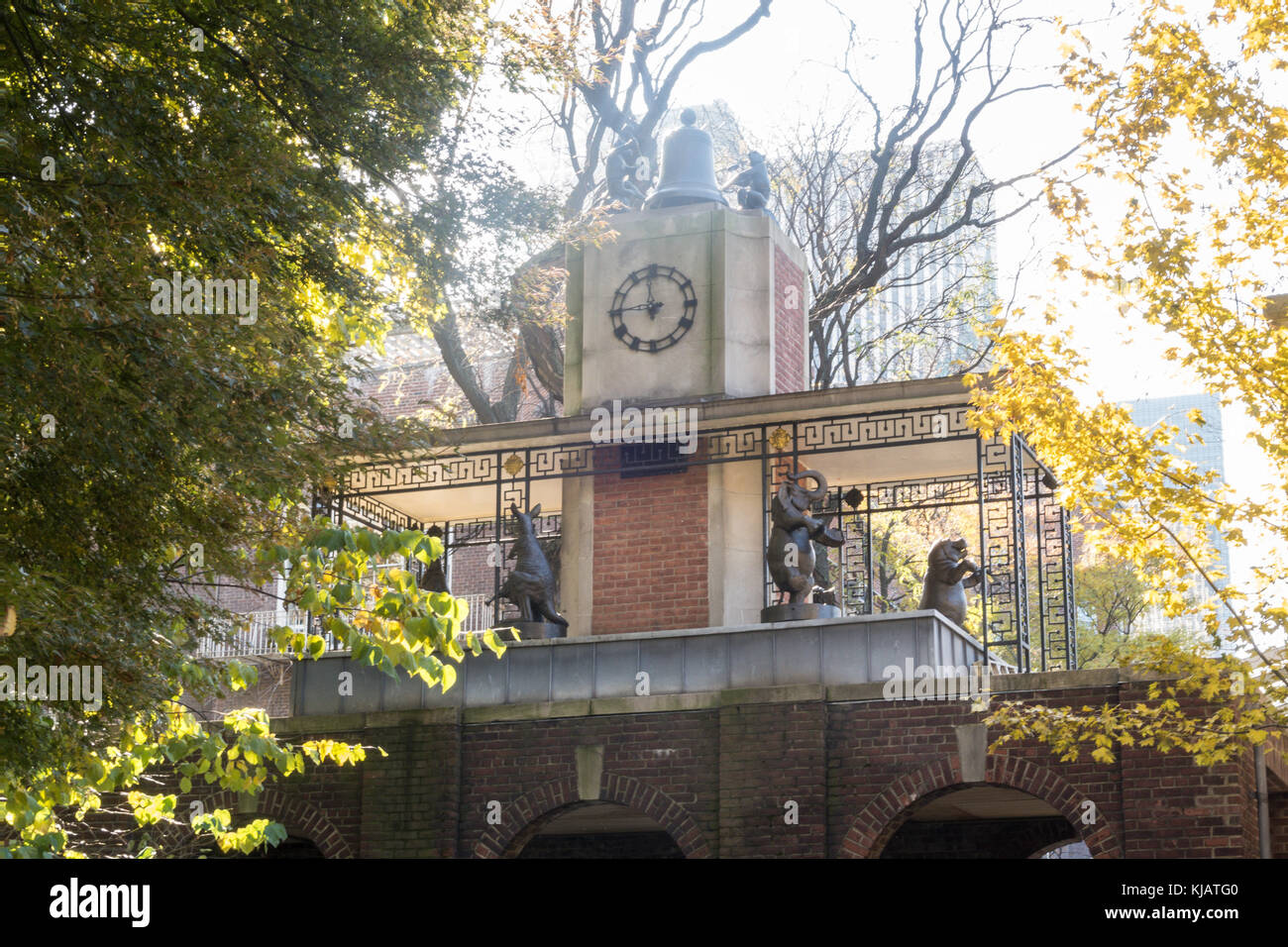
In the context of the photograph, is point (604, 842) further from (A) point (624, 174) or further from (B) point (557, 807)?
(A) point (624, 174)

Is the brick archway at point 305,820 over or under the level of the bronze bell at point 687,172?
under

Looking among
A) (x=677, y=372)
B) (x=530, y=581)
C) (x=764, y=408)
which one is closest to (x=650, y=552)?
(x=530, y=581)

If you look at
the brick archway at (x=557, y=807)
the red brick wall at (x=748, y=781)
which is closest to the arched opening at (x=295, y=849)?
the red brick wall at (x=748, y=781)

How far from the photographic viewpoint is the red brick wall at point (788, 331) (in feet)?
59.3

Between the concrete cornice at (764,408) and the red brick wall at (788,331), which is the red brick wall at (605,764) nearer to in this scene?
the concrete cornice at (764,408)

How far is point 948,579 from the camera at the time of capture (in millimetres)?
15148

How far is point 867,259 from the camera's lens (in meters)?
25.0

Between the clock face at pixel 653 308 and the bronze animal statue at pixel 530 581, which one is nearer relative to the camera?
the bronze animal statue at pixel 530 581

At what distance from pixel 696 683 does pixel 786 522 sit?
71.8 inches

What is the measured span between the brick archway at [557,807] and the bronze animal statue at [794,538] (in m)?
2.40

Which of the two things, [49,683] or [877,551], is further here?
[877,551]

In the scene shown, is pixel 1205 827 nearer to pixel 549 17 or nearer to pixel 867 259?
pixel 549 17

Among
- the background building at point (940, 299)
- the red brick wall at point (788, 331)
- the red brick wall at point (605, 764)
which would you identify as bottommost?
the red brick wall at point (605, 764)
